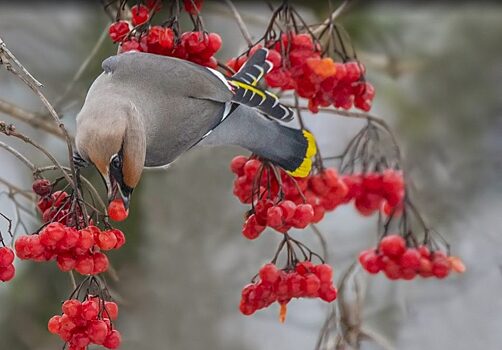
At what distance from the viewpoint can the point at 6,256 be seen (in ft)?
4.99

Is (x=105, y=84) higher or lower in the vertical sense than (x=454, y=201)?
lower

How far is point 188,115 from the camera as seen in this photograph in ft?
5.70

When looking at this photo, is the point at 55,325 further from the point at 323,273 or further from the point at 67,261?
the point at 323,273

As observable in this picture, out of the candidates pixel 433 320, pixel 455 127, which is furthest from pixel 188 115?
pixel 433 320

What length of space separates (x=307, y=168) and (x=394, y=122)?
2.90 meters

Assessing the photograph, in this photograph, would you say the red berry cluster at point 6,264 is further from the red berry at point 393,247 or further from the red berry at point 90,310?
the red berry at point 393,247

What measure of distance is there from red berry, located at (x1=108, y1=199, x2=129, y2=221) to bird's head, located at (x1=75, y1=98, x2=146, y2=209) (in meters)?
0.02

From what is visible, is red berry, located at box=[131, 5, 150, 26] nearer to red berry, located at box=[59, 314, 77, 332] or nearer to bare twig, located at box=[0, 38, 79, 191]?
bare twig, located at box=[0, 38, 79, 191]

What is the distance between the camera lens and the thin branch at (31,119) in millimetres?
2092

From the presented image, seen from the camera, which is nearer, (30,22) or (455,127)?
(30,22)

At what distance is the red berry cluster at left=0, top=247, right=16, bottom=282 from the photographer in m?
1.51

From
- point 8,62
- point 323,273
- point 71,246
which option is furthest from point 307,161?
point 8,62

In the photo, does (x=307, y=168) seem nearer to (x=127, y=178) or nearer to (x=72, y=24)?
(x=127, y=178)

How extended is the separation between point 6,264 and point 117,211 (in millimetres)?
170
